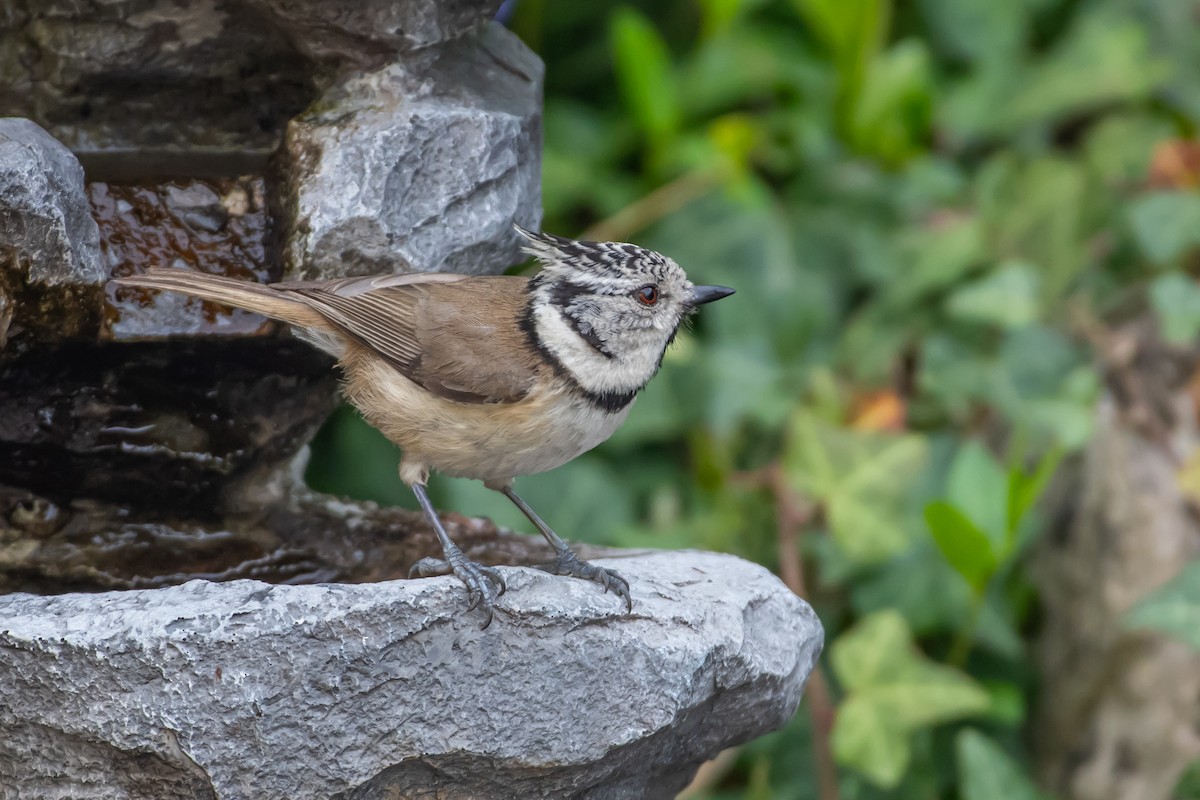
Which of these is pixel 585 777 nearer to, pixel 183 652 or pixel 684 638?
pixel 684 638

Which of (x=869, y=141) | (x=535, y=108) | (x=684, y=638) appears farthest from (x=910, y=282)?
(x=684, y=638)

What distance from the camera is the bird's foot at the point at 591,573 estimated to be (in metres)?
3.37

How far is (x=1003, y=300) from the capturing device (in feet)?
18.4

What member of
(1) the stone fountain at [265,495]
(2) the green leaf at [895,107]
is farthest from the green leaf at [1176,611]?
(2) the green leaf at [895,107]

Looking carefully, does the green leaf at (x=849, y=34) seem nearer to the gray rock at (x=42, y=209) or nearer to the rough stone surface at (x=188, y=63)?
the rough stone surface at (x=188, y=63)

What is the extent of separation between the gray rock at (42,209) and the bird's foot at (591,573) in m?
1.47

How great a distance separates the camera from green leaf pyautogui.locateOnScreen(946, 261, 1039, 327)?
5.58 metres

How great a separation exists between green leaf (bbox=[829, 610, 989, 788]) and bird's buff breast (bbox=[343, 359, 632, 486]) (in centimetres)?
170

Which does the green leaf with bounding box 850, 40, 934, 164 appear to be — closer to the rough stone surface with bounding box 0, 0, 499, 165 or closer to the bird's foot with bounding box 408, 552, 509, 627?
the rough stone surface with bounding box 0, 0, 499, 165

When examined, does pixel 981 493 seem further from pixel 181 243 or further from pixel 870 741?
pixel 181 243

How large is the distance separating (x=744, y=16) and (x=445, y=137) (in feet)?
12.0

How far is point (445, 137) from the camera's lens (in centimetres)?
376

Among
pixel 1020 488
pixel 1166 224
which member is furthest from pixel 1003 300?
pixel 1166 224

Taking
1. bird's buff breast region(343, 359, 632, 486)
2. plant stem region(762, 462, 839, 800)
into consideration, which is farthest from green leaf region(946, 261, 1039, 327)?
bird's buff breast region(343, 359, 632, 486)
